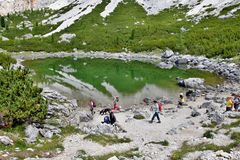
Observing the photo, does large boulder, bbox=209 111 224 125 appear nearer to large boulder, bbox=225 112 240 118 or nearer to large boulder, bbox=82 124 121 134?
large boulder, bbox=225 112 240 118

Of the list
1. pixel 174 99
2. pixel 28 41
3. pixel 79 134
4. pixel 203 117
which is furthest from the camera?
pixel 28 41

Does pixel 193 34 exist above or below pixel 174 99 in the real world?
above

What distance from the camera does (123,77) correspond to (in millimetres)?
82500

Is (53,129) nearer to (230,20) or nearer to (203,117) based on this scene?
(203,117)

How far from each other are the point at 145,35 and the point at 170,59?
27.4 meters

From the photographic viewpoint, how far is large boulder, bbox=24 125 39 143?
127ft

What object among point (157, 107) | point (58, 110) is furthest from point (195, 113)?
point (58, 110)

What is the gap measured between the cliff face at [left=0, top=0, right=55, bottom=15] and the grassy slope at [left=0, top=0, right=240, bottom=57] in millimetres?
45287

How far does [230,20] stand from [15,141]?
96512mm

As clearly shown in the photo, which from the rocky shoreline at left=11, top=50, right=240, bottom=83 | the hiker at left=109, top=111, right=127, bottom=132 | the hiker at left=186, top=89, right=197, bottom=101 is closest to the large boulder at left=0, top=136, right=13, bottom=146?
the hiker at left=109, top=111, right=127, bottom=132

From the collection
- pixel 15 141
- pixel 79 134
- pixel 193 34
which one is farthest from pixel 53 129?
pixel 193 34

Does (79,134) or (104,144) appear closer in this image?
(104,144)

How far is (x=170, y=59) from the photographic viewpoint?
10194 centimetres

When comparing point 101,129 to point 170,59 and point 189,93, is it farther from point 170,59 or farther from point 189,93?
point 170,59
